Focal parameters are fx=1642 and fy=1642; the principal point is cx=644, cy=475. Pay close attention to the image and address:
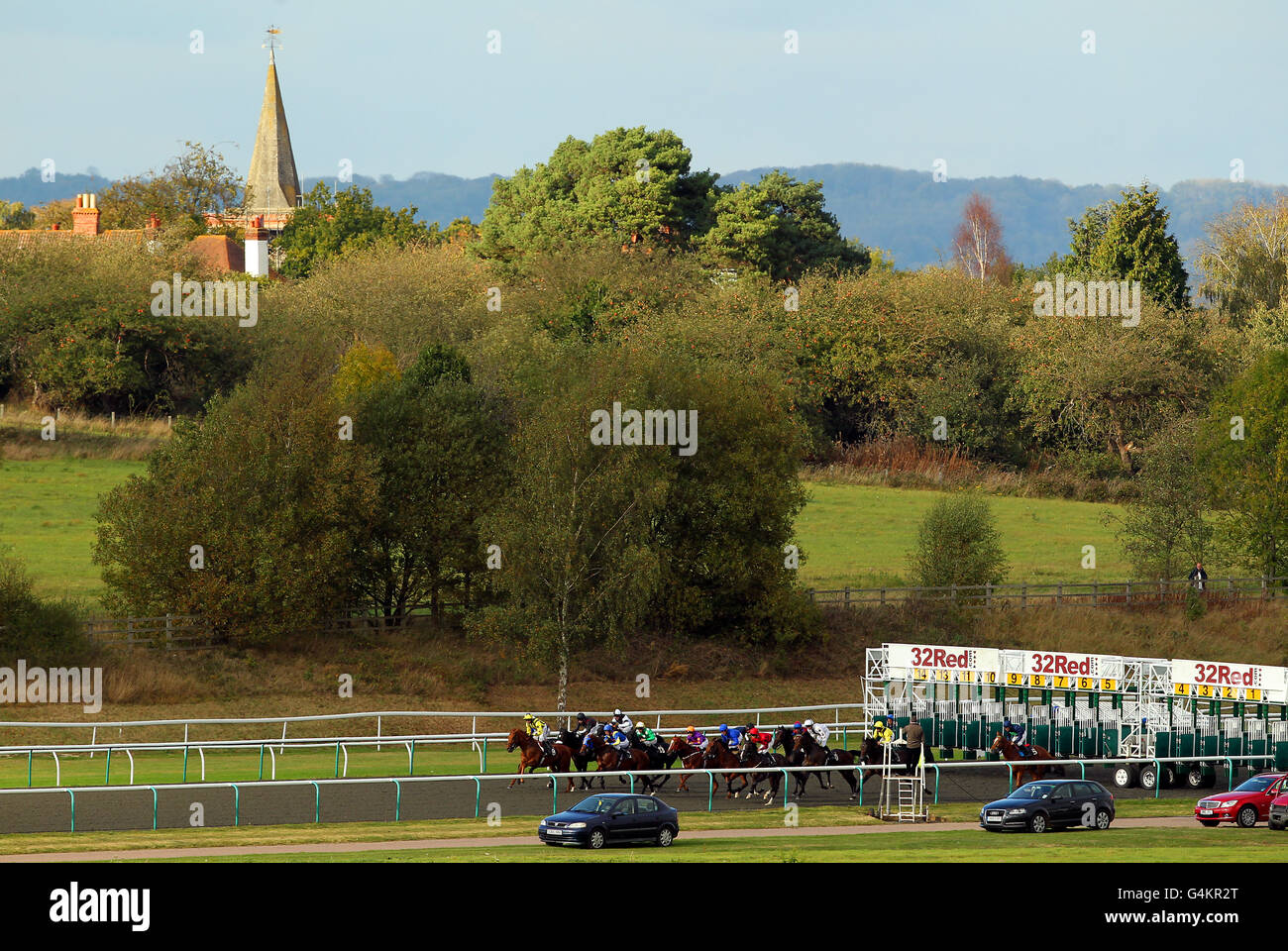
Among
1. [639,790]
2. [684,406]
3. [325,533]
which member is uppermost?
[684,406]

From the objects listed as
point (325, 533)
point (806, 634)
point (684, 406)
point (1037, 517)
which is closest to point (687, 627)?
point (806, 634)

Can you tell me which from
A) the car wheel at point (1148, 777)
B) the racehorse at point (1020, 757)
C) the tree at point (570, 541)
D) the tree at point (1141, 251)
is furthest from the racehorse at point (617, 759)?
the tree at point (1141, 251)

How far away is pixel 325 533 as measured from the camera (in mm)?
51969

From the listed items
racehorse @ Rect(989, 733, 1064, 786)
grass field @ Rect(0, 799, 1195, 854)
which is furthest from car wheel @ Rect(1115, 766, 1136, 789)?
grass field @ Rect(0, 799, 1195, 854)

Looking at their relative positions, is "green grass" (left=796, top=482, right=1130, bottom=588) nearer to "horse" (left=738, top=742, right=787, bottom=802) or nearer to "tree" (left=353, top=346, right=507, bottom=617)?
"tree" (left=353, top=346, right=507, bottom=617)

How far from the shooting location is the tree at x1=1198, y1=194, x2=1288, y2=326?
96562mm

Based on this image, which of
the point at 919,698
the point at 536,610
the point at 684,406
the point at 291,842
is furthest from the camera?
the point at 684,406

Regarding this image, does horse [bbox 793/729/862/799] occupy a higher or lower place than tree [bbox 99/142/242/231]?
lower

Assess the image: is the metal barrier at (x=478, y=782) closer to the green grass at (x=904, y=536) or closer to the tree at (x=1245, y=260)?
→ the green grass at (x=904, y=536)

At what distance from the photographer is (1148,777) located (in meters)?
34.3

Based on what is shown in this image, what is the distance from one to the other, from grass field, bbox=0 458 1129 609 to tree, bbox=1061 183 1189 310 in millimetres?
22462
